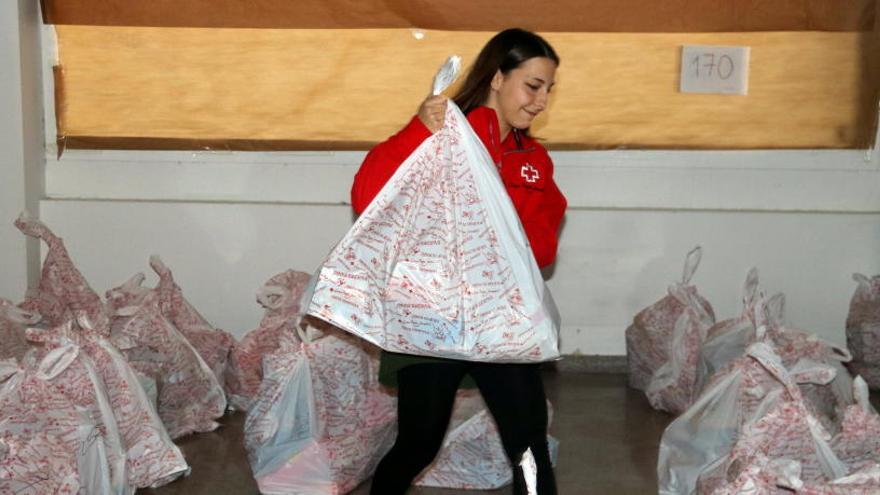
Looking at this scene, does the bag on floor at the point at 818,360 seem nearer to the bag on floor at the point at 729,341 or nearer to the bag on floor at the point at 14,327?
the bag on floor at the point at 729,341

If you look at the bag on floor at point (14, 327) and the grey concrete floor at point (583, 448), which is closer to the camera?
the grey concrete floor at point (583, 448)

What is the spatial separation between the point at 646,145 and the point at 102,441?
2.83 meters

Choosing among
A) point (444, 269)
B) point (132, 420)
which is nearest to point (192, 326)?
point (132, 420)

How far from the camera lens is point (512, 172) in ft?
11.5

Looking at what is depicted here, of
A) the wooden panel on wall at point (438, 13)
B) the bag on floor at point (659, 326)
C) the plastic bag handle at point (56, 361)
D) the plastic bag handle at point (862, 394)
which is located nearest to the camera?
the plastic bag handle at point (862, 394)

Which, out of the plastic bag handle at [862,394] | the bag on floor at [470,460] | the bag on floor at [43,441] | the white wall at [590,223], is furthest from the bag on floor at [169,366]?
the plastic bag handle at [862,394]

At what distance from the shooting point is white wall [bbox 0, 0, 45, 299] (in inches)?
211

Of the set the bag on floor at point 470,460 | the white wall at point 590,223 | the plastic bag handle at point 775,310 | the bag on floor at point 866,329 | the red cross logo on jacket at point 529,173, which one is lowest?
the bag on floor at point 470,460

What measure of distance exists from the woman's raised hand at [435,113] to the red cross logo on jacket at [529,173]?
0.33 meters

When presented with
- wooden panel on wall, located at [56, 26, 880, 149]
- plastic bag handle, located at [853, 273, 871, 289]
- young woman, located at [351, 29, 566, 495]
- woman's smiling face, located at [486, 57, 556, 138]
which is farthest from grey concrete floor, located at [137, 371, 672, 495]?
woman's smiling face, located at [486, 57, 556, 138]

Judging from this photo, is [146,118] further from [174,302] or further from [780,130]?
[780,130]

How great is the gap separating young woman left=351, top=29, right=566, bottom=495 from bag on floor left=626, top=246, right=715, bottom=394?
1646 millimetres

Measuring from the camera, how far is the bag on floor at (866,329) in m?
5.28

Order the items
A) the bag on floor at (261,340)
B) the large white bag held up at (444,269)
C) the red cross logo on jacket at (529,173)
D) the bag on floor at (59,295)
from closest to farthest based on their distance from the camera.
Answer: the large white bag held up at (444,269) → the red cross logo on jacket at (529,173) → the bag on floor at (59,295) → the bag on floor at (261,340)
